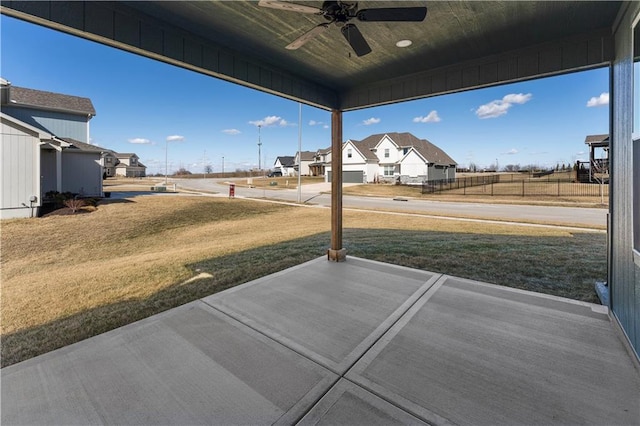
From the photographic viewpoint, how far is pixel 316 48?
13.2 feet

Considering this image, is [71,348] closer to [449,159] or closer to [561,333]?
[561,333]

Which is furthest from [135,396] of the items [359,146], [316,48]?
[359,146]

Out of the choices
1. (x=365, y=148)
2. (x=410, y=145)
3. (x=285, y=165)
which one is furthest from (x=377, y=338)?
(x=285, y=165)

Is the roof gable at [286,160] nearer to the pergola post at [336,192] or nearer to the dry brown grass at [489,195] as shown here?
the dry brown grass at [489,195]

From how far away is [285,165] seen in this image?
2547 inches

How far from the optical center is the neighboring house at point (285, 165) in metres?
62.0

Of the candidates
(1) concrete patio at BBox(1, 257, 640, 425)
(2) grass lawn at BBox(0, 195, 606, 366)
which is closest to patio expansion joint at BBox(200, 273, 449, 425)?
(1) concrete patio at BBox(1, 257, 640, 425)

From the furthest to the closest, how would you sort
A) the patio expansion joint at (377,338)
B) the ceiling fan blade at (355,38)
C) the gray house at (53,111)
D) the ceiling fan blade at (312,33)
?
the gray house at (53,111)
the ceiling fan blade at (355,38)
the ceiling fan blade at (312,33)
the patio expansion joint at (377,338)

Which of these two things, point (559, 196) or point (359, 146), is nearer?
point (559, 196)

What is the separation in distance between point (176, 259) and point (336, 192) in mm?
3608

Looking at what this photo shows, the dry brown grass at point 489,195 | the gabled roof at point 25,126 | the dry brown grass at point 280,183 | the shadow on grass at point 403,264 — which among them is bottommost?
the shadow on grass at point 403,264

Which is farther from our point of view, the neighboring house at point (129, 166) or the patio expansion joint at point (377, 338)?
the neighboring house at point (129, 166)

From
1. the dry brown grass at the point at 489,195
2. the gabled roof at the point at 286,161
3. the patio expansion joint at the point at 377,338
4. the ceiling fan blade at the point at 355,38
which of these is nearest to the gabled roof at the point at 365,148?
the dry brown grass at the point at 489,195

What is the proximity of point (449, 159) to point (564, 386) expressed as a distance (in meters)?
40.7
